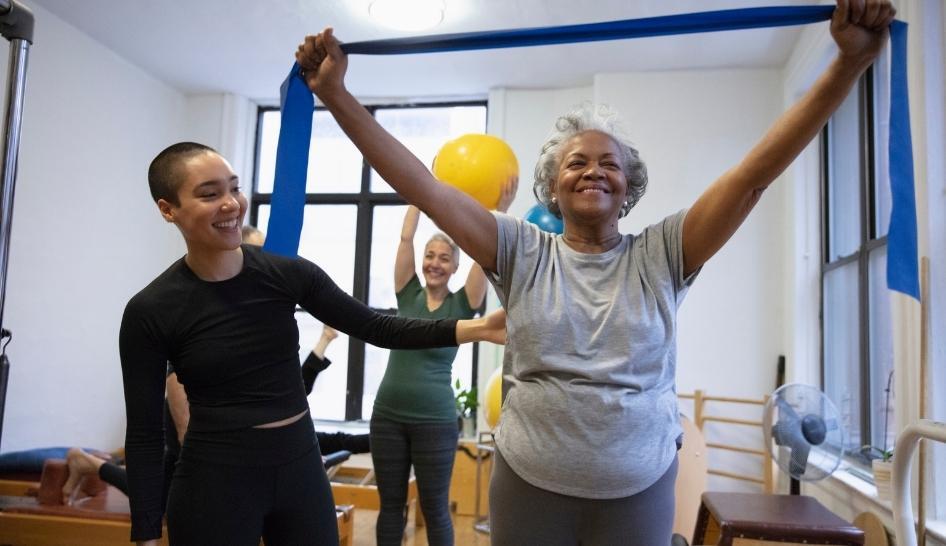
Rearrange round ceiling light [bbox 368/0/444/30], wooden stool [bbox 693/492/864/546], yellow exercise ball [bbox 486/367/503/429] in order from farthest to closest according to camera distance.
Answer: round ceiling light [bbox 368/0/444/30] < yellow exercise ball [bbox 486/367/503/429] < wooden stool [bbox 693/492/864/546]

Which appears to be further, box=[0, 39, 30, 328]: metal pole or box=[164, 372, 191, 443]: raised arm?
box=[164, 372, 191, 443]: raised arm

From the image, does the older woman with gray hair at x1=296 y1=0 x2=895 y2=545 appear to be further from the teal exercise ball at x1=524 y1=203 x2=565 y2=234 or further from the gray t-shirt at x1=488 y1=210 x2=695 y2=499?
the teal exercise ball at x1=524 y1=203 x2=565 y2=234

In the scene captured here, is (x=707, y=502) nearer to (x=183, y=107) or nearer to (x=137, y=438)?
(x=137, y=438)

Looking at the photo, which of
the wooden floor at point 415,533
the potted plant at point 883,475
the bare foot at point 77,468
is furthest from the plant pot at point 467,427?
the potted plant at point 883,475

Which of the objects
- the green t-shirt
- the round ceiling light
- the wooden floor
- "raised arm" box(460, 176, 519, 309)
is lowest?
the wooden floor

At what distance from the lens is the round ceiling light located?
394cm

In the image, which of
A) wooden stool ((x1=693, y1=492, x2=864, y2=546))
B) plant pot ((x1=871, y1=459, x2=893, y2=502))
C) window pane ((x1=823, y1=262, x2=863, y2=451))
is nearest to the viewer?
wooden stool ((x1=693, y1=492, x2=864, y2=546))

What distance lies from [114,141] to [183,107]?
3.10 feet

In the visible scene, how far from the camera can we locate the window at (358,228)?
5660 millimetres

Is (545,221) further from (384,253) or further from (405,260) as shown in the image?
(384,253)

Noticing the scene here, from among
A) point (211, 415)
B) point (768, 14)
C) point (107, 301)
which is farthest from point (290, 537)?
point (107, 301)

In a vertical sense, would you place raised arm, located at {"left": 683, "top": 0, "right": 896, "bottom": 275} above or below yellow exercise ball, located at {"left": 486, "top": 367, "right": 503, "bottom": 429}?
above

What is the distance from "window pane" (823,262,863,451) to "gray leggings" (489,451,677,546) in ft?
9.75

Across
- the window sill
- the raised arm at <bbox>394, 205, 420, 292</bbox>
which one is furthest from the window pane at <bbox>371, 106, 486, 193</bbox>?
the window sill
